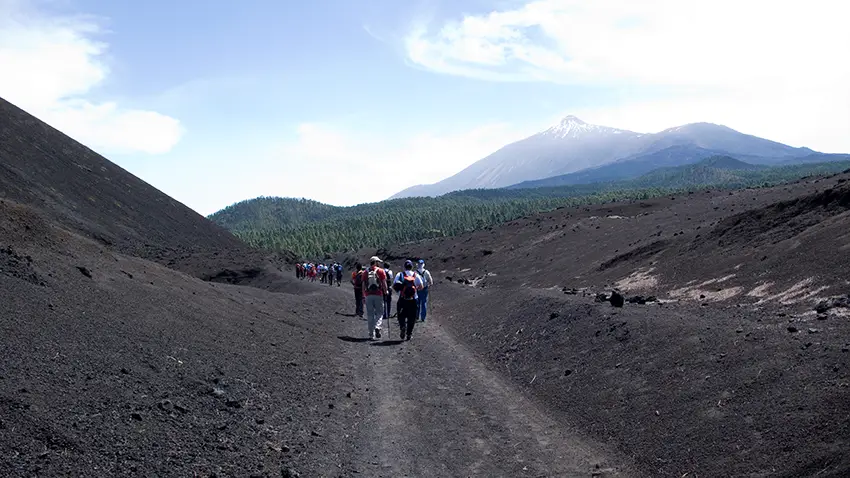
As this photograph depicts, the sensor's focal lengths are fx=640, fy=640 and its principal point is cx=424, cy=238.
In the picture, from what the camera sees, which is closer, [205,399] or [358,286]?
[205,399]

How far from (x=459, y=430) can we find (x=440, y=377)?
348 cm

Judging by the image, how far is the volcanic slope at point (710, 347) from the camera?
7.25 metres

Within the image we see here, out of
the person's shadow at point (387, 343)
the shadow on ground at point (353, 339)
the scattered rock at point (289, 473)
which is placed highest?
the scattered rock at point (289, 473)

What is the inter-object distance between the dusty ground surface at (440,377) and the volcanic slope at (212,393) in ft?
0.13

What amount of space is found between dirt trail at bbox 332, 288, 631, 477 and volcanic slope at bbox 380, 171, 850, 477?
1.78 feet

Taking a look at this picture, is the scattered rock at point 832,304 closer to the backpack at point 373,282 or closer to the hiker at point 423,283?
the backpack at point 373,282

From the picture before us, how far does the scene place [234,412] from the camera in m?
8.90

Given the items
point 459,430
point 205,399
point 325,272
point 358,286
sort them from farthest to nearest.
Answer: point 325,272, point 358,286, point 459,430, point 205,399

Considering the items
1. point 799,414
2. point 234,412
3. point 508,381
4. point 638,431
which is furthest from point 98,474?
point 508,381

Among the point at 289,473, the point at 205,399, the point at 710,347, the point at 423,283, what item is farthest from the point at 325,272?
the point at 289,473

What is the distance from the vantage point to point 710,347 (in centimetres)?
1005

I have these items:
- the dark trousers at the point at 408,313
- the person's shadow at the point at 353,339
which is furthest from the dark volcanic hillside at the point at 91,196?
the dark trousers at the point at 408,313

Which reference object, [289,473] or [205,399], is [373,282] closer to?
[205,399]

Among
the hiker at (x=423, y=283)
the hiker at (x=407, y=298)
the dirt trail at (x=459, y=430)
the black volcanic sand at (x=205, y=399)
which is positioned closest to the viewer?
the black volcanic sand at (x=205, y=399)
